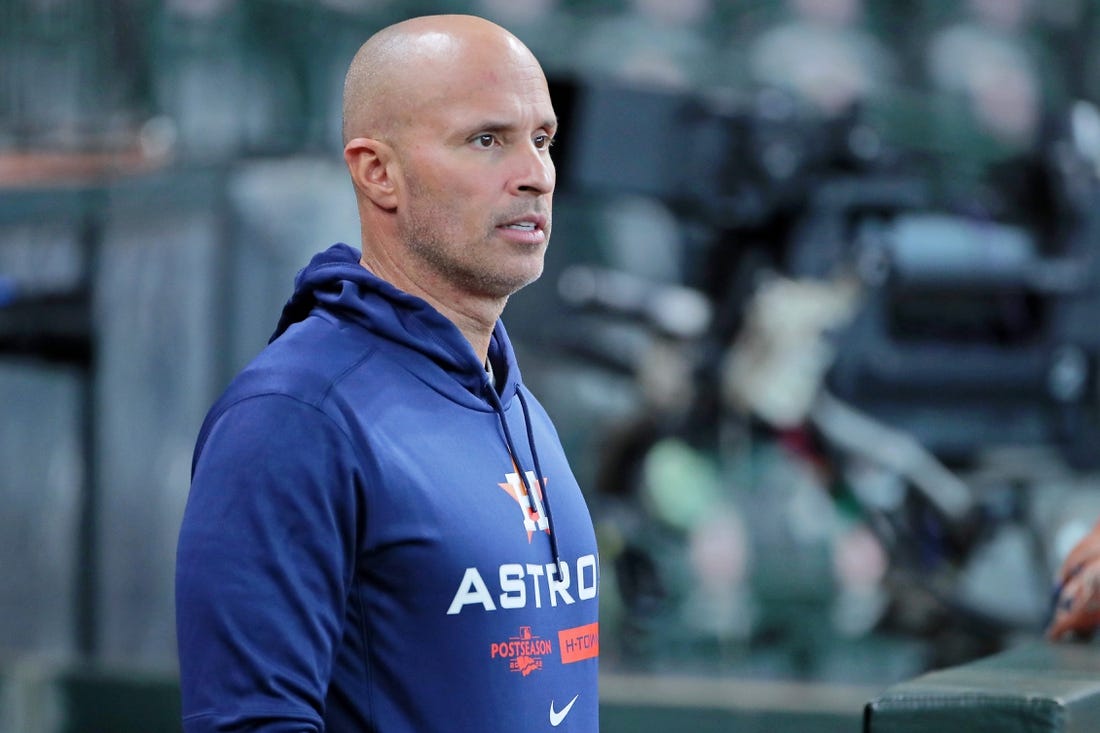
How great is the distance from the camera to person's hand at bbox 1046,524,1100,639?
5.14ft

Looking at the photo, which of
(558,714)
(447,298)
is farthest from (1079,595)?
(447,298)

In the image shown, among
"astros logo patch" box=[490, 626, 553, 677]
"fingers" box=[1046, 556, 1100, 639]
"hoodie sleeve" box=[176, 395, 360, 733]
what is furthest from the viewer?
"fingers" box=[1046, 556, 1100, 639]

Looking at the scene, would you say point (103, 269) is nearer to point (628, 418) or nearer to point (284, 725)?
point (628, 418)

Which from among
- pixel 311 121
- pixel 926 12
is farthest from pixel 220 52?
pixel 926 12

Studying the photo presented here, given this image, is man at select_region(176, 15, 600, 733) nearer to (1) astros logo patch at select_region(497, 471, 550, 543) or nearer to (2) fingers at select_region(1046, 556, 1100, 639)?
(1) astros logo patch at select_region(497, 471, 550, 543)

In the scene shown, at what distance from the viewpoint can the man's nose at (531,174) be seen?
1.28 m

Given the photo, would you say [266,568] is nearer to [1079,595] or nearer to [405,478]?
[405,478]

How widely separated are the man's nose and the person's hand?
0.69 metres

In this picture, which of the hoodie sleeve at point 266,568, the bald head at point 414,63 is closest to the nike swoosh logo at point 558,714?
the hoodie sleeve at point 266,568

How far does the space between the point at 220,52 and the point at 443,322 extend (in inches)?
155

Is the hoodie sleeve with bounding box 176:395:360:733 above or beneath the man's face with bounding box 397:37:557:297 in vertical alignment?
beneath

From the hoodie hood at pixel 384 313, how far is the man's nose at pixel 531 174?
0.13 meters

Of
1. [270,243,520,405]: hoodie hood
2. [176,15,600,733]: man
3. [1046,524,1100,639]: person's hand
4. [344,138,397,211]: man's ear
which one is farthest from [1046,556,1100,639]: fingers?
[344,138,397,211]: man's ear

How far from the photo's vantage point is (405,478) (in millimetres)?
1198
